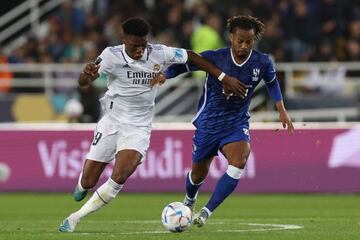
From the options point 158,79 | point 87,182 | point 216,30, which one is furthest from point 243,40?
point 216,30

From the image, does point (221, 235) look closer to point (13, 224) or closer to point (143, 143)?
point (143, 143)

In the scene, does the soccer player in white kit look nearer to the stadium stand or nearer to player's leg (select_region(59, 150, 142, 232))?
player's leg (select_region(59, 150, 142, 232))

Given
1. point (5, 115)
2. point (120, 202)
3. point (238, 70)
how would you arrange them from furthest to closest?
point (5, 115) < point (120, 202) < point (238, 70)

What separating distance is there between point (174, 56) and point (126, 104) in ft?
2.58

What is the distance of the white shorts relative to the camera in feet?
42.5

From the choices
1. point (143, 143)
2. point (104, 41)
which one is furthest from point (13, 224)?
point (104, 41)

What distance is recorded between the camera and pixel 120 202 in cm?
1919

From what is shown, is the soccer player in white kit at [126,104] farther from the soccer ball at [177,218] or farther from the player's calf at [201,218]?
the player's calf at [201,218]

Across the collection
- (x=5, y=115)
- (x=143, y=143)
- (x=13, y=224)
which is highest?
(x=143, y=143)

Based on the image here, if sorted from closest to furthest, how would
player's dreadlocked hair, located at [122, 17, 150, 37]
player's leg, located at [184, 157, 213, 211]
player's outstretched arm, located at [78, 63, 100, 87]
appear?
player's outstretched arm, located at [78, 63, 100, 87] < player's dreadlocked hair, located at [122, 17, 150, 37] < player's leg, located at [184, 157, 213, 211]

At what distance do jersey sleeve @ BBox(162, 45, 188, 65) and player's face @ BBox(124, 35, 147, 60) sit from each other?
0.42 meters

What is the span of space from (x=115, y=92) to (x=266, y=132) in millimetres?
8169

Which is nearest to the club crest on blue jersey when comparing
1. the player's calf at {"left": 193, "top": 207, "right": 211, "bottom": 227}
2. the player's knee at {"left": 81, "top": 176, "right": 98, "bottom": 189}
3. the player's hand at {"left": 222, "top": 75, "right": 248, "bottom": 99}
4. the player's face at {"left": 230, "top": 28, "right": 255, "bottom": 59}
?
the player's face at {"left": 230, "top": 28, "right": 255, "bottom": 59}

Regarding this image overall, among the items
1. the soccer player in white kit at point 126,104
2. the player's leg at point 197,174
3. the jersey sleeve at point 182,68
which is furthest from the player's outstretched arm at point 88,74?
the player's leg at point 197,174
